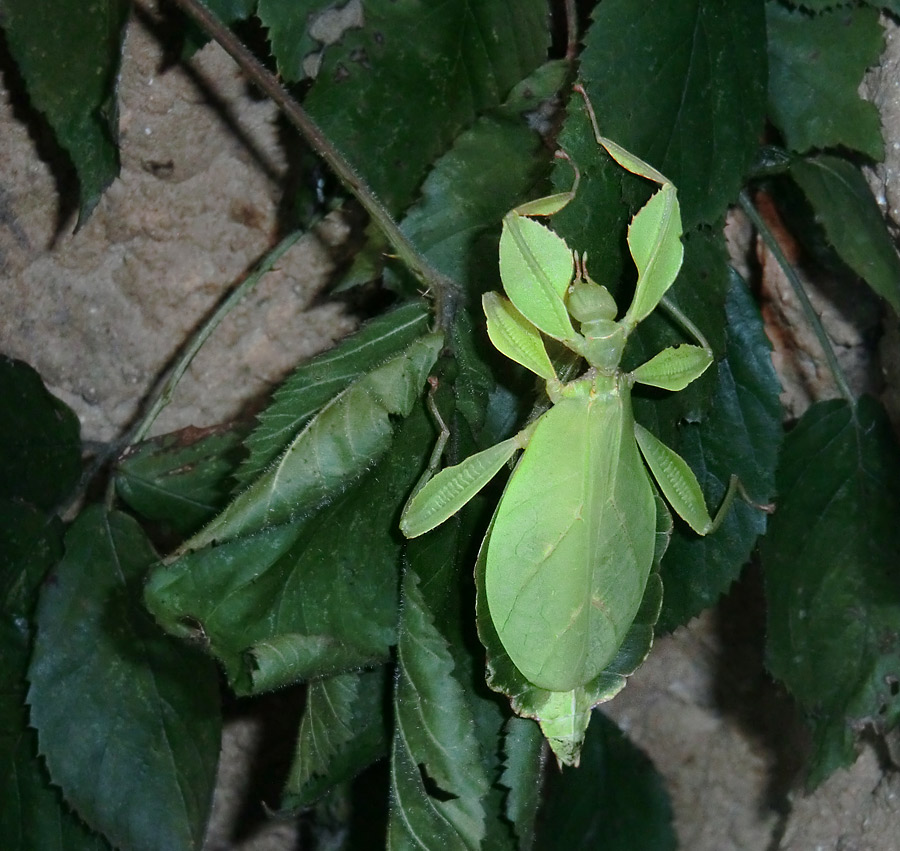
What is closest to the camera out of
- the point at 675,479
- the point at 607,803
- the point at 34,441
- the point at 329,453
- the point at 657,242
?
the point at 329,453

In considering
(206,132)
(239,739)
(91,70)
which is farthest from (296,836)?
(91,70)

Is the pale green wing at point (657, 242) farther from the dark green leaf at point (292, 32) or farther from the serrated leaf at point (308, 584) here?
the dark green leaf at point (292, 32)

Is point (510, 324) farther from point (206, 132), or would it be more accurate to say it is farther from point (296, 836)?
point (296, 836)

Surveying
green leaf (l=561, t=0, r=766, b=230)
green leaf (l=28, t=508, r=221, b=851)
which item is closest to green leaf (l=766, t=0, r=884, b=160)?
green leaf (l=561, t=0, r=766, b=230)

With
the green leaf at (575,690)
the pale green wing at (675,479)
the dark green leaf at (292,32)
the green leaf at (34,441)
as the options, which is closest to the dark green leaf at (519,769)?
the green leaf at (575,690)

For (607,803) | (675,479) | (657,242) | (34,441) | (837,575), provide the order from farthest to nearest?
1. (607,803)
2. (837,575)
3. (34,441)
4. (675,479)
5. (657,242)

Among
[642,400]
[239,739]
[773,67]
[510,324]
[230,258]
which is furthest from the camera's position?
[239,739]

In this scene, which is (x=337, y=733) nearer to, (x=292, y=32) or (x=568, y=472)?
(x=568, y=472)

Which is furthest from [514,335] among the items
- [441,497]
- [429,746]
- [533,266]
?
[429,746]
